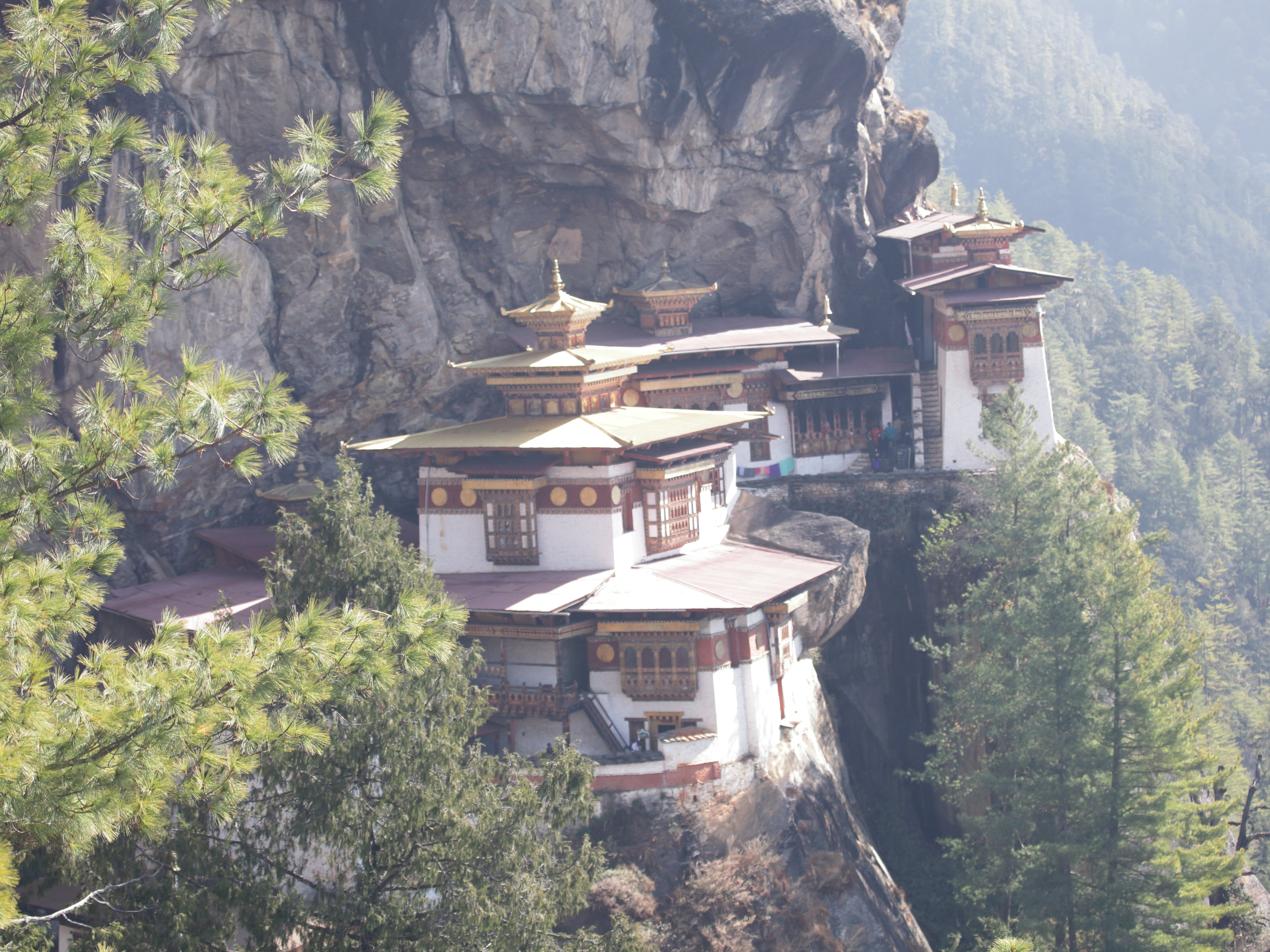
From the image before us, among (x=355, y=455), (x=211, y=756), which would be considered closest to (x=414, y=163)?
(x=355, y=455)

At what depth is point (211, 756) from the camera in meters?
10.6

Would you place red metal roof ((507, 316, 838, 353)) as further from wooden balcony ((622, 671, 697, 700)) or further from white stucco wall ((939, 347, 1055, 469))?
wooden balcony ((622, 671, 697, 700))

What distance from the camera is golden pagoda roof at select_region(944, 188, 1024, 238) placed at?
34.0 meters

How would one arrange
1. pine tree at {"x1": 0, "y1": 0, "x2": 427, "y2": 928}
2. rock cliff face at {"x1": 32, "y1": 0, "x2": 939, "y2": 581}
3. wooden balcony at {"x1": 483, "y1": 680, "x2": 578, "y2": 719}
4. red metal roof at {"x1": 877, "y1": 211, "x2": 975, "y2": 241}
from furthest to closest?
red metal roof at {"x1": 877, "y1": 211, "x2": 975, "y2": 241}
rock cliff face at {"x1": 32, "y1": 0, "x2": 939, "y2": 581}
wooden balcony at {"x1": 483, "y1": 680, "x2": 578, "y2": 719}
pine tree at {"x1": 0, "y1": 0, "x2": 427, "y2": 928}

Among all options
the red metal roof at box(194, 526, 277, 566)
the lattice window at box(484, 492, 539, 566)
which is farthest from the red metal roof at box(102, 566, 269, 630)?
the lattice window at box(484, 492, 539, 566)

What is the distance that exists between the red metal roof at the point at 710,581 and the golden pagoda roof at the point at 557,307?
17.3ft

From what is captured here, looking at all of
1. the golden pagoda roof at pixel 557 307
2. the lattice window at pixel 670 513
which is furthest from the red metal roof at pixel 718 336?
the lattice window at pixel 670 513

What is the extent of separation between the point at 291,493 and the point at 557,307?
6669mm

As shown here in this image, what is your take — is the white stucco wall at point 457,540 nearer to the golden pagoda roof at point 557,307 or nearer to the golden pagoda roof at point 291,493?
the golden pagoda roof at point 291,493

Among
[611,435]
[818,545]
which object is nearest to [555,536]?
[611,435]

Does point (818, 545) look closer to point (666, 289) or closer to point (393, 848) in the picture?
point (666, 289)

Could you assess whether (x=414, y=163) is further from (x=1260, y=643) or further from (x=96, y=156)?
(x=1260, y=643)

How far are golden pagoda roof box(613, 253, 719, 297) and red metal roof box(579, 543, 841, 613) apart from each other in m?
8.43

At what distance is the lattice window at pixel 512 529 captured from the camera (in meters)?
25.6
